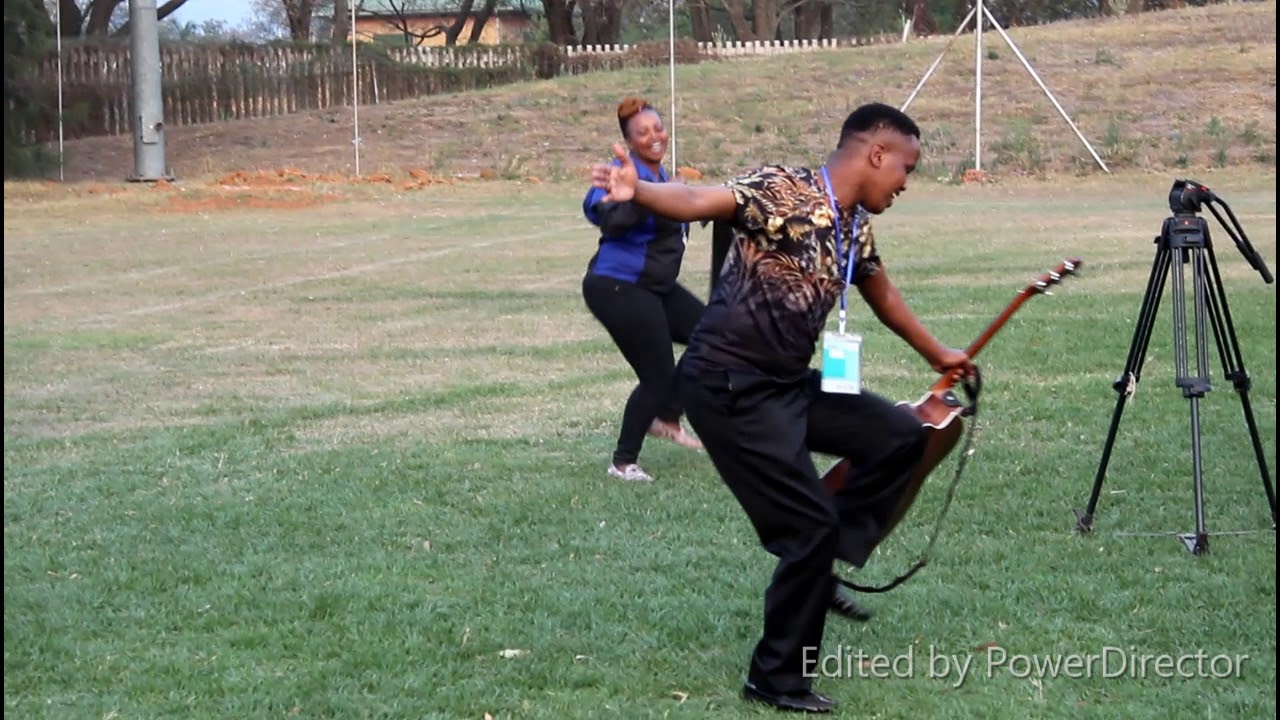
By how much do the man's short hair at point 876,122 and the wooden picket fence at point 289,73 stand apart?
89.8ft

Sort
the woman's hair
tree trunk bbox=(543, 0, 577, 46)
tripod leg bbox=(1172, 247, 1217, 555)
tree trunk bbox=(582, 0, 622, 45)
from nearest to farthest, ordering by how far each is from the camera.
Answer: tripod leg bbox=(1172, 247, 1217, 555) → the woman's hair → tree trunk bbox=(582, 0, 622, 45) → tree trunk bbox=(543, 0, 577, 46)

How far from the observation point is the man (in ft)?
15.9

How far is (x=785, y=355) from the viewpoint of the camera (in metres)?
4.91

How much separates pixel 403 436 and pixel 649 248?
7.29 ft

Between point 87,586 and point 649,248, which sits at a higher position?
point 649,248

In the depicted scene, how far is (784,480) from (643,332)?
2988mm

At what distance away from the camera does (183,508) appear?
752cm

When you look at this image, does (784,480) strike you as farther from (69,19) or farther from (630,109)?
(69,19)

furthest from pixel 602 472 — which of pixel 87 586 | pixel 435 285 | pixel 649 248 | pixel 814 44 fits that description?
pixel 814 44

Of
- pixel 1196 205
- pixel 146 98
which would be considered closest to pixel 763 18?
pixel 146 98

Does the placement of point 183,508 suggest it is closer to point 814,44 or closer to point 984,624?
point 984,624

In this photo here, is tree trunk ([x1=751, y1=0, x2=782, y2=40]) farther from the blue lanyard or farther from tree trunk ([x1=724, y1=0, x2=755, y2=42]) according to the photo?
the blue lanyard

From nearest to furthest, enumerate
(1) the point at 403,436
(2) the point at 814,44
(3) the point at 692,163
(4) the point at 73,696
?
(4) the point at 73,696
(1) the point at 403,436
(3) the point at 692,163
(2) the point at 814,44

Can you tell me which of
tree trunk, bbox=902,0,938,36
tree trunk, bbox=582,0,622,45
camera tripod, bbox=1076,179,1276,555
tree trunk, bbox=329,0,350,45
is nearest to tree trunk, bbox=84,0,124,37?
tree trunk, bbox=329,0,350,45
